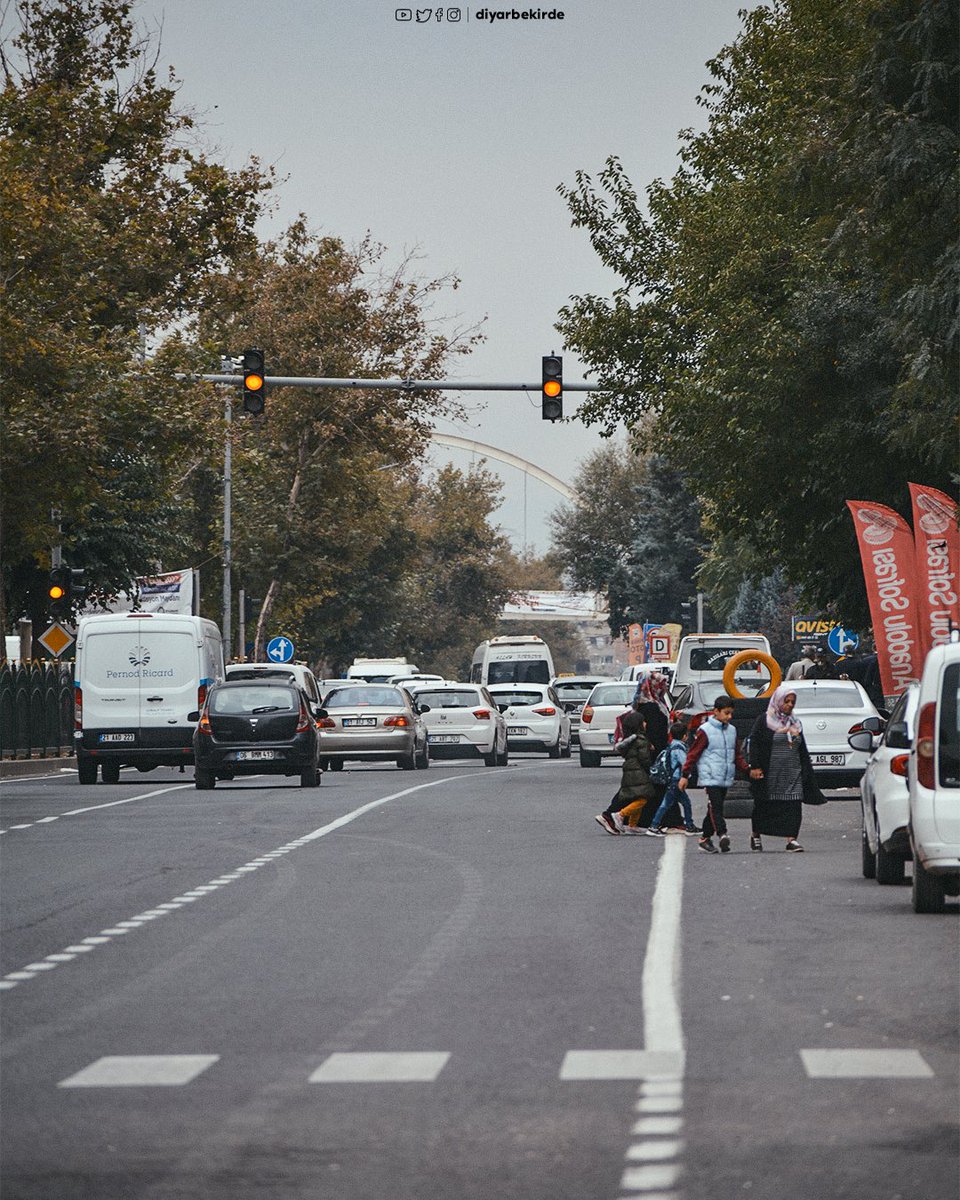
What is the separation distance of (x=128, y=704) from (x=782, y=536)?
36.2 feet

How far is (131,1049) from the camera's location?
9.39 m

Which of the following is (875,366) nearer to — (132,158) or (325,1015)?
(132,158)

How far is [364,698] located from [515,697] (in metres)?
11.1

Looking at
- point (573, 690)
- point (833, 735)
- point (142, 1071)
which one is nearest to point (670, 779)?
point (833, 735)

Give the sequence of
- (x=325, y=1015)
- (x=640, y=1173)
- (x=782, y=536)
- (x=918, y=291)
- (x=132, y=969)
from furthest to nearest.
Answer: (x=782, y=536)
(x=918, y=291)
(x=132, y=969)
(x=325, y=1015)
(x=640, y=1173)

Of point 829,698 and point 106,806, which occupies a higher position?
point 829,698

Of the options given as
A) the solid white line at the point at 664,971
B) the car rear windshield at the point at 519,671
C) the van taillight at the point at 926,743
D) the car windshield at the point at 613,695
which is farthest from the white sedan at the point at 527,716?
the van taillight at the point at 926,743

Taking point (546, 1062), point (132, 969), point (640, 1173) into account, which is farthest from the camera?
point (132, 969)

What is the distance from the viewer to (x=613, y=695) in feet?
151

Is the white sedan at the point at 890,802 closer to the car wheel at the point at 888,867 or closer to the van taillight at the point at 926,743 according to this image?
the car wheel at the point at 888,867

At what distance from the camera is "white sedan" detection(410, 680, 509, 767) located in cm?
4478

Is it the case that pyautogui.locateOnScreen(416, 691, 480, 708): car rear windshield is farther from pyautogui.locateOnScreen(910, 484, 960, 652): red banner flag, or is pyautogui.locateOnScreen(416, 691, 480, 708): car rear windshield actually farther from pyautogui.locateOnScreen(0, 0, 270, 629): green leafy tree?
pyautogui.locateOnScreen(910, 484, 960, 652): red banner flag

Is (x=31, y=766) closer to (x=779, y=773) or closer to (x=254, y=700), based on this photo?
(x=254, y=700)

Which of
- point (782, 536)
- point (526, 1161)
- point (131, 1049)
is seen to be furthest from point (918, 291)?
point (526, 1161)
